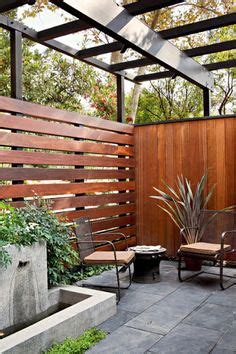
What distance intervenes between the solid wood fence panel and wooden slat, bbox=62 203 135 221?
0.29 meters

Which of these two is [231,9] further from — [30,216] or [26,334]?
[26,334]

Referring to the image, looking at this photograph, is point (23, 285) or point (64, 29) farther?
point (64, 29)

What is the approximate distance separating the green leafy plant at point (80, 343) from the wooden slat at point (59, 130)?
225 cm

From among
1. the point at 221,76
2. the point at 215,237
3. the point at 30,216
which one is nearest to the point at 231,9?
the point at 221,76

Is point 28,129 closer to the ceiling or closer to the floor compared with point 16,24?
closer to the floor

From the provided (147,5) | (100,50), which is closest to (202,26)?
(147,5)

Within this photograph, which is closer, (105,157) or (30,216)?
(30,216)

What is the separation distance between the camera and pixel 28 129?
430 centimetres

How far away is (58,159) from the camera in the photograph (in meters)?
4.75

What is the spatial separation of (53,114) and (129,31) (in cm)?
138

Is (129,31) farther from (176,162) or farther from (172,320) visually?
(172,320)

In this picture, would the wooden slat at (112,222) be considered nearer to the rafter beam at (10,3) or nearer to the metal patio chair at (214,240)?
the metal patio chair at (214,240)

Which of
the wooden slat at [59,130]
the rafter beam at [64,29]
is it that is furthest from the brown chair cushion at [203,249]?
the rafter beam at [64,29]

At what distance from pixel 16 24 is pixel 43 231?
2360mm
